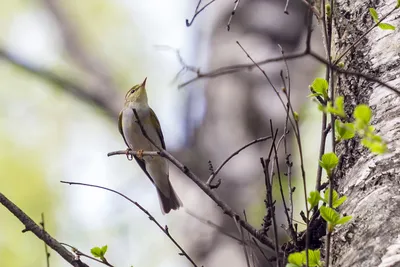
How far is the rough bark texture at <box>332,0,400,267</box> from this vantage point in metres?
1.32

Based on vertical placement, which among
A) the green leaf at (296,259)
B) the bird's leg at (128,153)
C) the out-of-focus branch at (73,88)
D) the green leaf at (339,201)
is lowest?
the green leaf at (296,259)

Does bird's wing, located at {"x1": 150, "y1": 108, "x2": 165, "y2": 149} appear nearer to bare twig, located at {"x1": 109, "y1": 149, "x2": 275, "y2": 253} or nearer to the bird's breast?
the bird's breast

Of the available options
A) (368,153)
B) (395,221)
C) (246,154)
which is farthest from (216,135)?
(395,221)

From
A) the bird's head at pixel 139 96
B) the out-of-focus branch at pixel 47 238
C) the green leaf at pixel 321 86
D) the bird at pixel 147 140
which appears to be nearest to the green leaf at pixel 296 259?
the green leaf at pixel 321 86

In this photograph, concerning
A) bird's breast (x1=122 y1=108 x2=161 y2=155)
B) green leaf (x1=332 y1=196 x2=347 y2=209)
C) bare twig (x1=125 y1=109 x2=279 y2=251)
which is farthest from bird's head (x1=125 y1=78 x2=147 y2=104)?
green leaf (x1=332 y1=196 x2=347 y2=209)

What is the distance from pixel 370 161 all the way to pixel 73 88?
3756 millimetres

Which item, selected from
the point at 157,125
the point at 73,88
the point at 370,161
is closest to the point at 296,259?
the point at 370,161

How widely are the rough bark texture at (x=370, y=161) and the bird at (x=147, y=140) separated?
192 cm

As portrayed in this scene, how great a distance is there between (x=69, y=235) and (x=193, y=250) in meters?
3.43

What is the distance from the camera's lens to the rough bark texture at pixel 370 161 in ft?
4.33

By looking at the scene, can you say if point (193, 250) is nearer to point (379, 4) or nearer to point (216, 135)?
point (216, 135)

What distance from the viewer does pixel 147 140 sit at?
3760 mm

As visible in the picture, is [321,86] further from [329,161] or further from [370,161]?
[370,161]

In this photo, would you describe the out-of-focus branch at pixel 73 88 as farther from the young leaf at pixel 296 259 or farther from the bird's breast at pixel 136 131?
the young leaf at pixel 296 259
